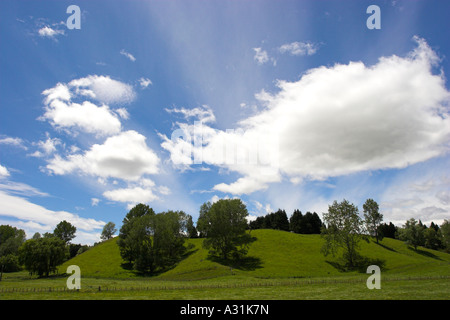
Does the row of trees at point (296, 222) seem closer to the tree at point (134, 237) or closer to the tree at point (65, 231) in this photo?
the tree at point (134, 237)

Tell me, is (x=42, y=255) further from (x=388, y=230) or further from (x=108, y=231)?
(x=388, y=230)

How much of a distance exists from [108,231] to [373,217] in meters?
171

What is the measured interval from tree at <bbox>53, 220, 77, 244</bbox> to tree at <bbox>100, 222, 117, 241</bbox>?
19.8 meters

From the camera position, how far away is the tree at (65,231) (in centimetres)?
15912

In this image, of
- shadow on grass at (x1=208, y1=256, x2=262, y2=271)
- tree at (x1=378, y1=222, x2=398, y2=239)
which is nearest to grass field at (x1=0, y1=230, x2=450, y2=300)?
shadow on grass at (x1=208, y1=256, x2=262, y2=271)

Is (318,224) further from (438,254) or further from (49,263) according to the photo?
(49,263)

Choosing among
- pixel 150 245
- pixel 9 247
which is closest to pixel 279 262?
pixel 150 245

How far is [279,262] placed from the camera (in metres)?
93.7

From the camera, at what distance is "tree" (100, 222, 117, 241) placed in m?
179

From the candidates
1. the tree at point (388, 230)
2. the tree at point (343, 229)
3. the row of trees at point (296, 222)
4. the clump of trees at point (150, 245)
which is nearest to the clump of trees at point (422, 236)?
the tree at point (388, 230)

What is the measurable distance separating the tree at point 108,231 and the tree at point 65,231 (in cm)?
1982

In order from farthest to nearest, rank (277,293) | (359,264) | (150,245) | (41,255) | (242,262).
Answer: (150,245) → (242,262) → (41,255) → (359,264) → (277,293)

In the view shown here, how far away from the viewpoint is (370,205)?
13238cm
